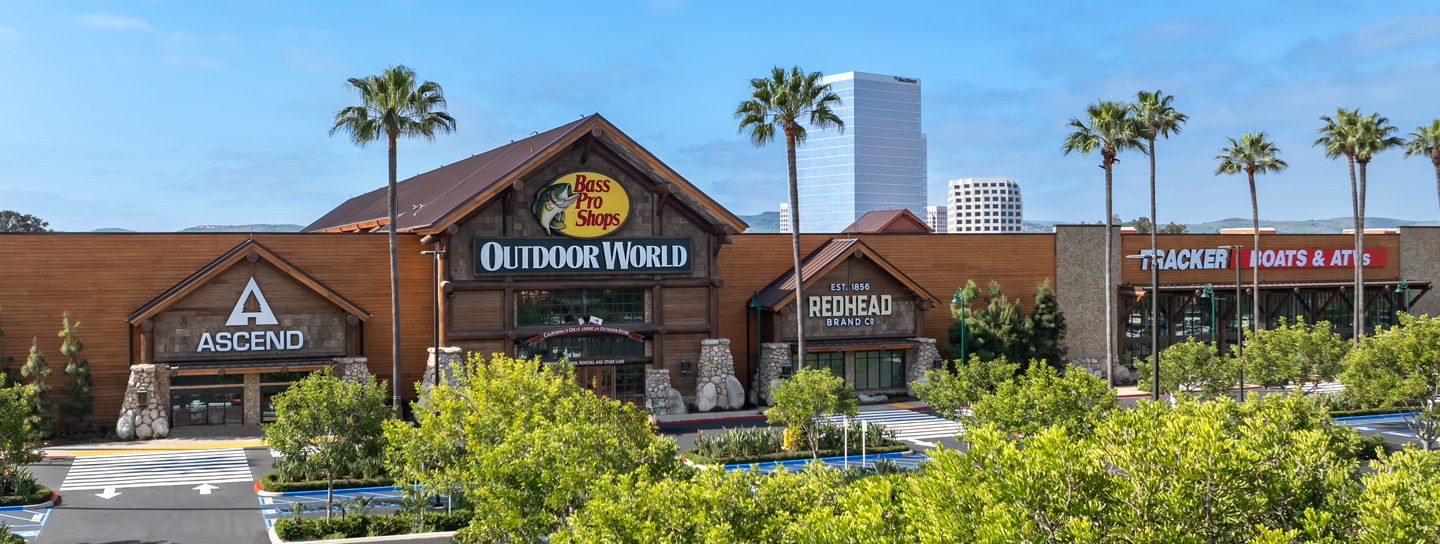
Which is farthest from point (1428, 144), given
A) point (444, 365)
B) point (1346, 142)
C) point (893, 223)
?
point (444, 365)

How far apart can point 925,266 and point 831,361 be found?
740 centimetres

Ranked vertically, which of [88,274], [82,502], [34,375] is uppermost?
[88,274]

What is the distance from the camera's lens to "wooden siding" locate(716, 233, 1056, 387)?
1882 inches

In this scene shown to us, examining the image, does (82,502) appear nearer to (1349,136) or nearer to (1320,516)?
(1320,516)

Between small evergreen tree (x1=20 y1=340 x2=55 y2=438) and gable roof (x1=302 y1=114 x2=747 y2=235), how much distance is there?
539 inches

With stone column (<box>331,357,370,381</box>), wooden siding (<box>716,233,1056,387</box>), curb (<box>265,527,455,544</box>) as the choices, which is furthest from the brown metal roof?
curb (<box>265,527,455,544</box>)

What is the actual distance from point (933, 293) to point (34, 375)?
38.3m

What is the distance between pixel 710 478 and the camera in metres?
13.1

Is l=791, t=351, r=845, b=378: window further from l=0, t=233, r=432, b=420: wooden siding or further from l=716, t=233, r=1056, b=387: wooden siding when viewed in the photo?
l=0, t=233, r=432, b=420: wooden siding

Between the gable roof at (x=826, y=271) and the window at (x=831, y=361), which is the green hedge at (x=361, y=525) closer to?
the gable roof at (x=826, y=271)

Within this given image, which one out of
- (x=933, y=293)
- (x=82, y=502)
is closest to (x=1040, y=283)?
(x=933, y=293)

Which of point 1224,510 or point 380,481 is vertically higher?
point 1224,510

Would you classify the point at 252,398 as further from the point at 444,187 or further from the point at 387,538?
the point at 387,538

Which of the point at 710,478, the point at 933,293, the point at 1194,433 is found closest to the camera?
the point at 1194,433
